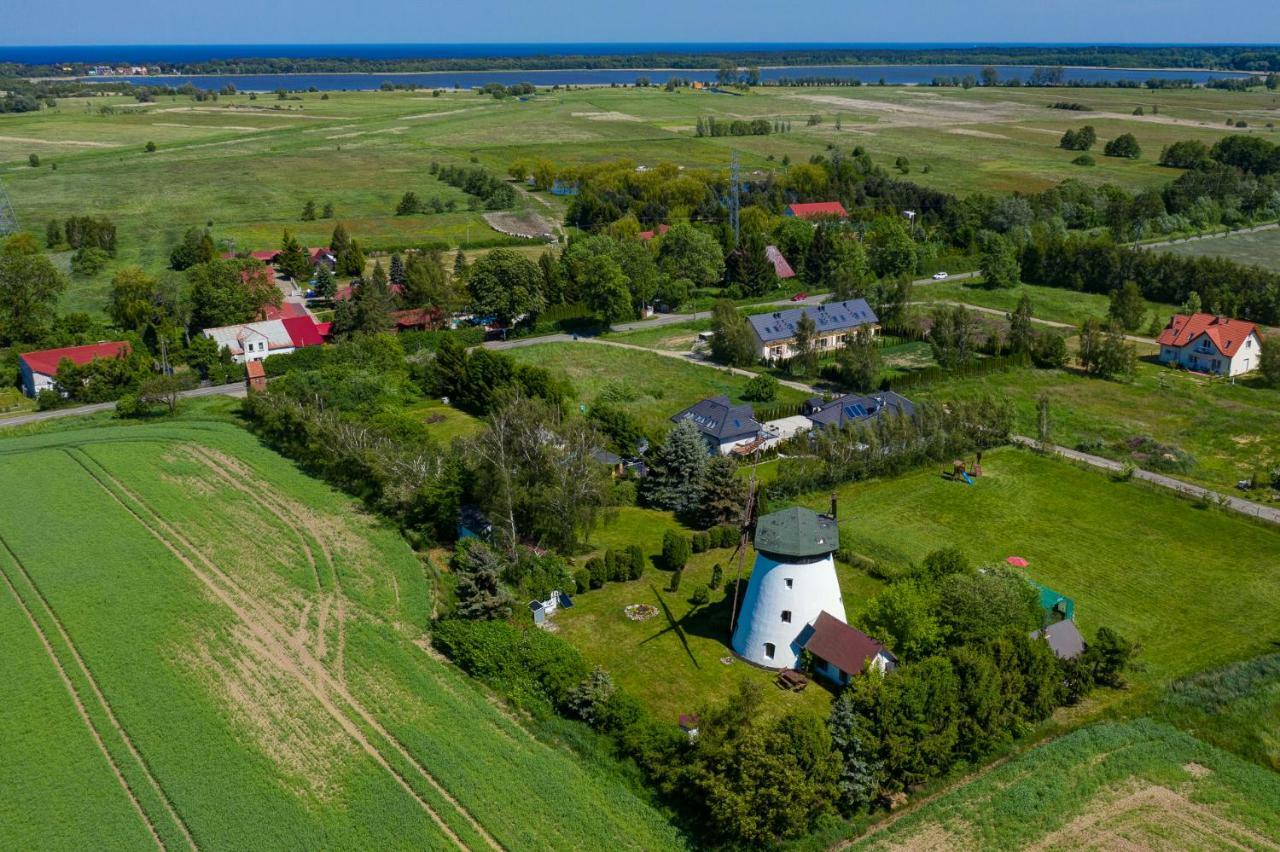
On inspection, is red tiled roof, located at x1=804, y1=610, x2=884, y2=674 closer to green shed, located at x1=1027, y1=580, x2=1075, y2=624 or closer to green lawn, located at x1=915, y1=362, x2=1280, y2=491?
green shed, located at x1=1027, y1=580, x2=1075, y2=624

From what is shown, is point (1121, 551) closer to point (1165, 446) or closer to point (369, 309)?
point (1165, 446)

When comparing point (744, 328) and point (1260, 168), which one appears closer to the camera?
point (744, 328)

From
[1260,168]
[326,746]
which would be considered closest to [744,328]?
[326,746]

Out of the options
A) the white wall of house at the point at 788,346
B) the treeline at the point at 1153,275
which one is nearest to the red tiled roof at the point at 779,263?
the white wall of house at the point at 788,346

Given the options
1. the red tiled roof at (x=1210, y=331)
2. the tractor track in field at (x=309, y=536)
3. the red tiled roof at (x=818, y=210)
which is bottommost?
the tractor track in field at (x=309, y=536)

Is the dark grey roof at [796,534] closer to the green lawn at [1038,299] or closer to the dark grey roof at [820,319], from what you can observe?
the dark grey roof at [820,319]

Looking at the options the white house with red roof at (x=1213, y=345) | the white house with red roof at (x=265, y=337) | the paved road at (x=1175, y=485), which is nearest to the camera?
the paved road at (x=1175, y=485)
